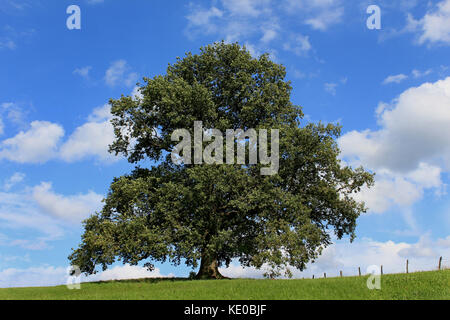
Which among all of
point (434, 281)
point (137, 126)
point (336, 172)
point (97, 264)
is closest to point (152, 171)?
point (137, 126)

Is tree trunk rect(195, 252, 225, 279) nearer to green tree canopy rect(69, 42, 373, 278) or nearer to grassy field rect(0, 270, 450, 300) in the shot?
green tree canopy rect(69, 42, 373, 278)

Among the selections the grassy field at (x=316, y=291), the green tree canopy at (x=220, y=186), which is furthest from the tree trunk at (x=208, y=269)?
the grassy field at (x=316, y=291)

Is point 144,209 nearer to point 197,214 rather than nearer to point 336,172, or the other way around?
point 197,214

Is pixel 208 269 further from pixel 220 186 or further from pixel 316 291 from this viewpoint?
pixel 316 291

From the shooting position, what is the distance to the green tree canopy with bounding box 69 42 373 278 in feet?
118

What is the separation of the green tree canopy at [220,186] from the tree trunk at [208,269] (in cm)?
10

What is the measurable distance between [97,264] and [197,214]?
991 centimetres

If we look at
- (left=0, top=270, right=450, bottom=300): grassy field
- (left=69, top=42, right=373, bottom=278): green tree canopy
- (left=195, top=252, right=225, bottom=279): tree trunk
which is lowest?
(left=0, top=270, right=450, bottom=300): grassy field

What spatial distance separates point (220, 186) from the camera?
116 feet

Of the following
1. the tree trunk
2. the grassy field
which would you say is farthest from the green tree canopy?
the grassy field

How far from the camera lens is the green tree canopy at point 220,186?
36.1 metres

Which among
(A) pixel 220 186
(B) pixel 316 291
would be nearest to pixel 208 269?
(A) pixel 220 186

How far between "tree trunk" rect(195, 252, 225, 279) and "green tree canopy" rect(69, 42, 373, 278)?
0.33ft

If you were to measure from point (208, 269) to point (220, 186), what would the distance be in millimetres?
9548
